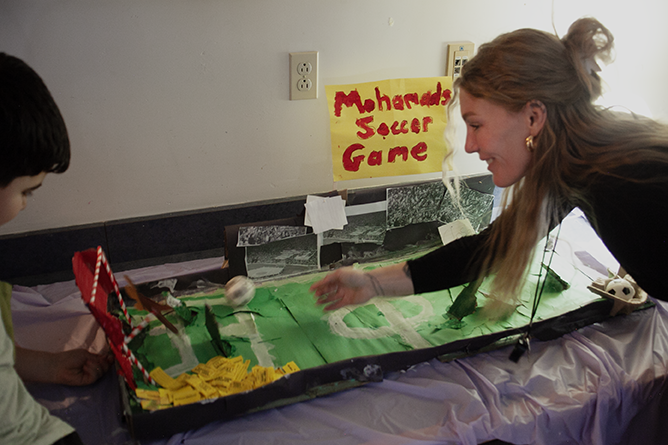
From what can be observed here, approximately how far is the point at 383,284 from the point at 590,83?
1.65 feet

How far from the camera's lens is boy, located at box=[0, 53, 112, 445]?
0.57 meters

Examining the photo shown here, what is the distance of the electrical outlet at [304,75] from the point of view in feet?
3.62

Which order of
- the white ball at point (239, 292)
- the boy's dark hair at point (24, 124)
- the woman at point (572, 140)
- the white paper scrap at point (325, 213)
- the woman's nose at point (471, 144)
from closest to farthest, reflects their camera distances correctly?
the boy's dark hair at point (24, 124), the woman at point (572, 140), the woman's nose at point (471, 144), the white ball at point (239, 292), the white paper scrap at point (325, 213)

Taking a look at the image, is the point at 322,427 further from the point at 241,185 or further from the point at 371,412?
the point at 241,185

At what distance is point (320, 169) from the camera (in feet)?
4.07

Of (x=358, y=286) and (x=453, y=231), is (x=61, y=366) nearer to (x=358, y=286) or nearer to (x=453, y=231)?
(x=358, y=286)

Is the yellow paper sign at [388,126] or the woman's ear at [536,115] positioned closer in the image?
the woman's ear at [536,115]

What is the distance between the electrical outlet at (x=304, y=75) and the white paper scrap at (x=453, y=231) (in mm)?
467

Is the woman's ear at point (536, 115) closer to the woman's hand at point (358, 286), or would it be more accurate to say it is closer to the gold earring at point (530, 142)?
the gold earring at point (530, 142)

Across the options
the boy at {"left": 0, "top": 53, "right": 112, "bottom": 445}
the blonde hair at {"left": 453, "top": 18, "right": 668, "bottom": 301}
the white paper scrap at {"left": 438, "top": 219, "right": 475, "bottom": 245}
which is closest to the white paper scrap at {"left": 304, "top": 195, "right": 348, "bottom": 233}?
the white paper scrap at {"left": 438, "top": 219, "right": 475, "bottom": 245}

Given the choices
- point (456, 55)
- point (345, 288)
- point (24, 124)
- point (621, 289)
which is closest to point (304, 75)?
point (456, 55)

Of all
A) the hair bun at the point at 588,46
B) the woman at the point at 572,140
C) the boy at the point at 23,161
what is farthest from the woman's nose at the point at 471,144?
the boy at the point at 23,161

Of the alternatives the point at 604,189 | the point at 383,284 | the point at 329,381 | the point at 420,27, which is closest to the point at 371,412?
the point at 329,381

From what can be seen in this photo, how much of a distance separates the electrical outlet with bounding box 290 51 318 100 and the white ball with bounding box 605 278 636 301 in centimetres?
76
